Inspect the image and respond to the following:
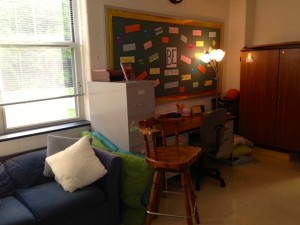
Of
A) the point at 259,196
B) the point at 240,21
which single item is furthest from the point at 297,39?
the point at 259,196

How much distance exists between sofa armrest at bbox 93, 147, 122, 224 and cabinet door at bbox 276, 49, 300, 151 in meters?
2.56

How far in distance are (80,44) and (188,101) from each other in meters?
1.82

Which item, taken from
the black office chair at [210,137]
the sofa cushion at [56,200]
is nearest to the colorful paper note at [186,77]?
the black office chair at [210,137]

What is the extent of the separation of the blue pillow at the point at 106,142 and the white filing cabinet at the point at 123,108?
0.11 ft

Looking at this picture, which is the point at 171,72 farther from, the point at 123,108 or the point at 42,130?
the point at 42,130

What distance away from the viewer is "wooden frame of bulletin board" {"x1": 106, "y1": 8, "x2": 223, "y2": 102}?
3143 millimetres

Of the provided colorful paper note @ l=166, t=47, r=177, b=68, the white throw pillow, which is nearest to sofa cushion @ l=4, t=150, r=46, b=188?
the white throw pillow

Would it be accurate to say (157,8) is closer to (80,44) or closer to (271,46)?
(80,44)

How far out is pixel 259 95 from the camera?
3.98m

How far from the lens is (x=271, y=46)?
3.80m

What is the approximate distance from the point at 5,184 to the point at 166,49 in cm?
245

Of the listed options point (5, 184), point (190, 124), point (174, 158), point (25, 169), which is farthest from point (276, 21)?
point (5, 184)

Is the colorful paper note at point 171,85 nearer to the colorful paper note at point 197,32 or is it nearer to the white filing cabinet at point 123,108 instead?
the colorful paper note at point 197,32

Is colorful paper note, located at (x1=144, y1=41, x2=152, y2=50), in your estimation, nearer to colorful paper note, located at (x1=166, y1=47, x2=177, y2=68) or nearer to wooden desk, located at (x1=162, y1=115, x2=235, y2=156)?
colorful paper note, located at (x1=166, y1=47, x2=177, y2=68)
